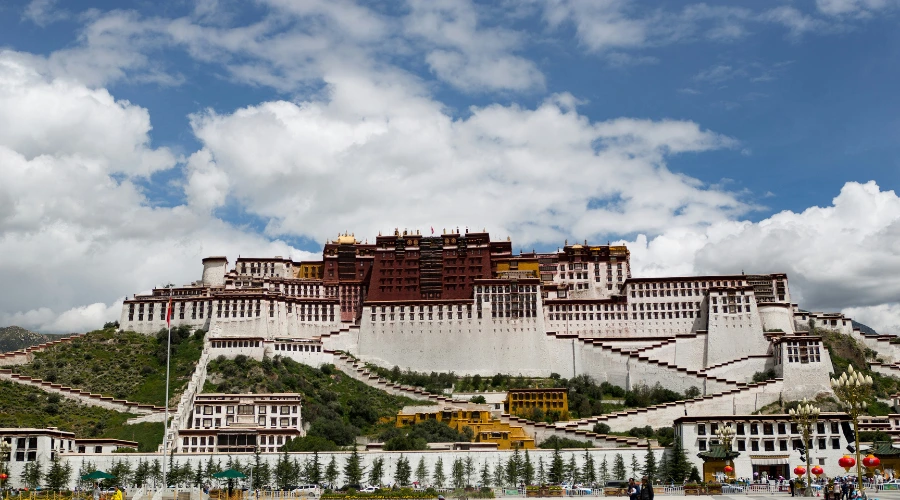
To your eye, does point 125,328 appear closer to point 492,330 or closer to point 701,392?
point 492,330

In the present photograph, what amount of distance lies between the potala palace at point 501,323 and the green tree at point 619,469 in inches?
447

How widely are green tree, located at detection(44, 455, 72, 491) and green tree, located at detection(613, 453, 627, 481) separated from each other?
135ft

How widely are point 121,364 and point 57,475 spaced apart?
31747 millimetres

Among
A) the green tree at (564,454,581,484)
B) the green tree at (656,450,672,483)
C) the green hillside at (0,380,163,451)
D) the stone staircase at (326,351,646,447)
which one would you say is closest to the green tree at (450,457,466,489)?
the green tree at (564,454,581,484)

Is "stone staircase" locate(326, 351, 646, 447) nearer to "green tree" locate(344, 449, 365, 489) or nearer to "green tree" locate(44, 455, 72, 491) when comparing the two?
"green tree" locate(344, 449, 365, 489)

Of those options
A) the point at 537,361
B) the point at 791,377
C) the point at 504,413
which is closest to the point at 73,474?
the point at 504,413

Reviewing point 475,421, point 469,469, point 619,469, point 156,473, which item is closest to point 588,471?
point 619,469

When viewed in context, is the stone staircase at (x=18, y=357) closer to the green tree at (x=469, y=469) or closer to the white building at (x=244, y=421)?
the white building at (x=244, y=421)

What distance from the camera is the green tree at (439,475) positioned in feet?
228

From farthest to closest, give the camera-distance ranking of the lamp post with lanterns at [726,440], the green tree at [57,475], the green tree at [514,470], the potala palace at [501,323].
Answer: the potala palace at [501,323]
the green tree at [514,470]
the green tree at [57,475]
the lamp post with lanterns at [726,440]

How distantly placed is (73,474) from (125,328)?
130ft

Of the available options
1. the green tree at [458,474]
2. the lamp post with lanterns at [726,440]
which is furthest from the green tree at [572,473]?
the lamp post with lanterns at [726,440]

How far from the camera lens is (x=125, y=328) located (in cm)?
10912

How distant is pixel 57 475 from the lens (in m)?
67.2
